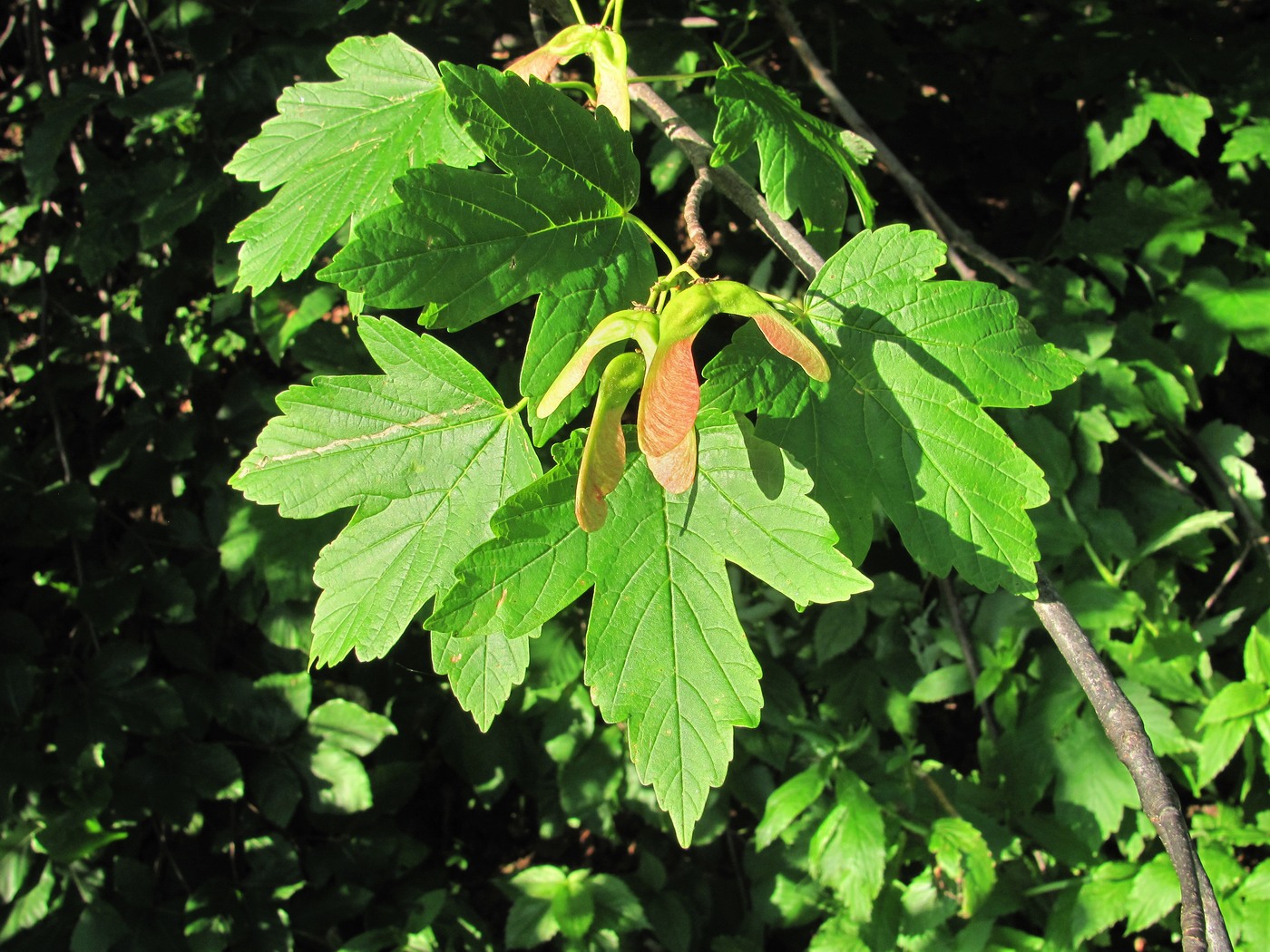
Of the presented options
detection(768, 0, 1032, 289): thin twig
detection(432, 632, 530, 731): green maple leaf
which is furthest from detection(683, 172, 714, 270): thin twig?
detection(768, 0, 1032, 289): thin twig

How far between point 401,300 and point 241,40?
1395mm

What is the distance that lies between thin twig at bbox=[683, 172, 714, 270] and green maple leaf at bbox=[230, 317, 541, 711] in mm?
215

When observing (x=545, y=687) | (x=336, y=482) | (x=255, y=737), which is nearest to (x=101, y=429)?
(x=255, y=737)

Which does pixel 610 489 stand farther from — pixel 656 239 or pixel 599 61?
pixel 599 61

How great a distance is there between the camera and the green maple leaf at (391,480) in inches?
31.6

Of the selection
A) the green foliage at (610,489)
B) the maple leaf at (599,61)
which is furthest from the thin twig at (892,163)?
the maple leaf at (599,61)

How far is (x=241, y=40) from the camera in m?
1.77

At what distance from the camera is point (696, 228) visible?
2.52 feet

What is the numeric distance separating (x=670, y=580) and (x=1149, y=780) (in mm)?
338

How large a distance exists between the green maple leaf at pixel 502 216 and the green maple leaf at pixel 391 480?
12 centimetres

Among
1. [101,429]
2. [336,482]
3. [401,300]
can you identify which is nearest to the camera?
[401,300]

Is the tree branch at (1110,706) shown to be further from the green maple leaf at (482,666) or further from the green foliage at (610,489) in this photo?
the green maple leaf at (482,666)

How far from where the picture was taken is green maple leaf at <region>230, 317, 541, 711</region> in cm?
80

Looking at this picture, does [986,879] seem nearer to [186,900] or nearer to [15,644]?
[186,900]
